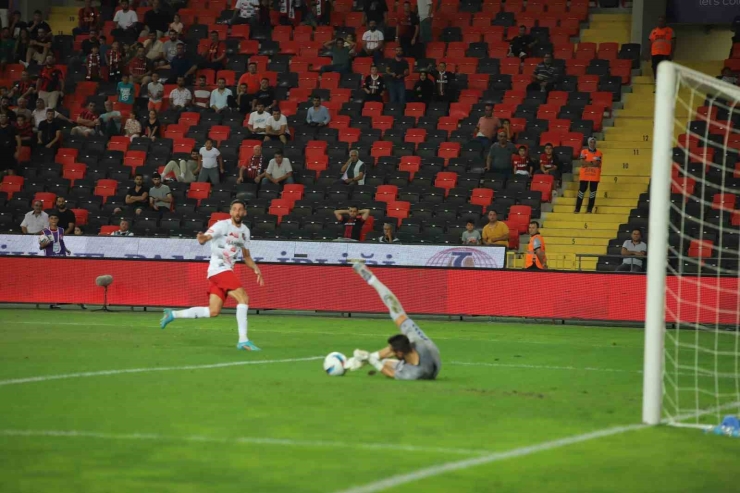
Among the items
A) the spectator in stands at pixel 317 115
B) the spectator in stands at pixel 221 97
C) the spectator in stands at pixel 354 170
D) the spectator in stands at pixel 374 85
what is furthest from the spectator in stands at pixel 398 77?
the spectator in stands at pixel 221 97

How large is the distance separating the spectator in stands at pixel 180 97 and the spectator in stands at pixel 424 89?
22.3ft

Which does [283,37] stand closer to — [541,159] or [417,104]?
[417,104]

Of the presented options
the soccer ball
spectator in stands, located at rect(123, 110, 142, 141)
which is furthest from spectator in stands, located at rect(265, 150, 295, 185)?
the soccer ball

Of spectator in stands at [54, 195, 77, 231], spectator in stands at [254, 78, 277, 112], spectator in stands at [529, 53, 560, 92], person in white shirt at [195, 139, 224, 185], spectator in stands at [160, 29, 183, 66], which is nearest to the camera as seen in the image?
spectator in stands at [54, 195, 77, 231]

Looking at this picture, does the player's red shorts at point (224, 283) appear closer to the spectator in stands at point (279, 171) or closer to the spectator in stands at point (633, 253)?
the spectator in stands at point (633, 253)

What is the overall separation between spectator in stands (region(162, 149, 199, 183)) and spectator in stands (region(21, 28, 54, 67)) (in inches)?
317

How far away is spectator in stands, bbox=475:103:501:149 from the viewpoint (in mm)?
29234

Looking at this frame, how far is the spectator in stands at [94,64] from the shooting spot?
A: 115 feet

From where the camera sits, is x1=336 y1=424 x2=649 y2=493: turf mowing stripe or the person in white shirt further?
the person in white shirt

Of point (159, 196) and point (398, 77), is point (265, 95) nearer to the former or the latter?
point (398, 77)

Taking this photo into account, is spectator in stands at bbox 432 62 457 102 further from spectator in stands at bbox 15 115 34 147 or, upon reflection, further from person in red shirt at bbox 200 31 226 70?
spectator in stands at bbox 15 115 34 147

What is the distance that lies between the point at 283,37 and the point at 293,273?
1303 cm

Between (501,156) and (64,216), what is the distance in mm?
10737

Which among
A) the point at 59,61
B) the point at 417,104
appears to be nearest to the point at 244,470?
the point at 417,104
